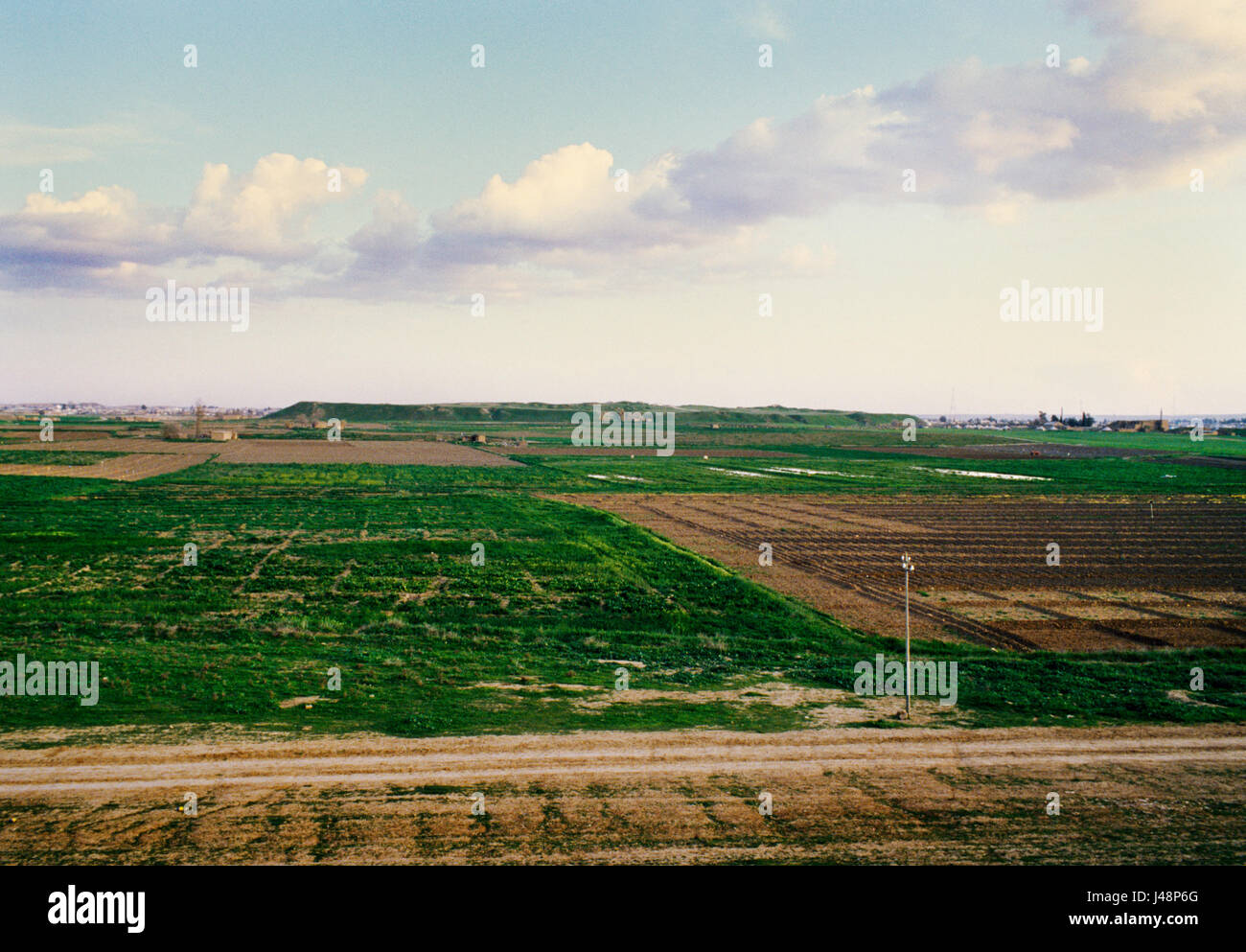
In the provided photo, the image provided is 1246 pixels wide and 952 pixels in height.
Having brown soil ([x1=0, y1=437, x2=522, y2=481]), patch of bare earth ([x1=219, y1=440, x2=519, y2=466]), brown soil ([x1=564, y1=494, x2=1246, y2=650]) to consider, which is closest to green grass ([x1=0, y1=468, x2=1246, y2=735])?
brown soil ([x1=564, y1=494, x2=1246, y2=650])

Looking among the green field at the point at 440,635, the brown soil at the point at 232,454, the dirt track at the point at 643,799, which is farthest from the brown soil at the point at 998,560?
the brown soil at the point at 232,454

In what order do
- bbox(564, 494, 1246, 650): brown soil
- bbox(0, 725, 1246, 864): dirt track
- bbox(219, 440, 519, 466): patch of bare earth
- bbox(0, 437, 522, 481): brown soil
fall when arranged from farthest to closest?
bbox(219, 440, 519, 466): patch of bare earth, bbox(0, 437, 522, 481): brown soil, bbox(564, 494, 1246, 650): brown soil, bbox(0, 725, 1246, 864): dirt track

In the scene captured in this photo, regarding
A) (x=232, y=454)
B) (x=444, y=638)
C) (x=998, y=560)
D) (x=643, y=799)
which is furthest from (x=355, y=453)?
(x=643, y=799)

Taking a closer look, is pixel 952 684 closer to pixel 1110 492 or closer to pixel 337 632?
pixel 337 632

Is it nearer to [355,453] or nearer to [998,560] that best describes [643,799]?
[998,560]

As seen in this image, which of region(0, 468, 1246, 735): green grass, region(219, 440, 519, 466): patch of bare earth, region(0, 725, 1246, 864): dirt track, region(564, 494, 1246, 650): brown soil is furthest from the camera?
region(219, 440, 519, 466): patch of bare earth

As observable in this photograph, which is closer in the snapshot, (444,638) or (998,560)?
(444,638)

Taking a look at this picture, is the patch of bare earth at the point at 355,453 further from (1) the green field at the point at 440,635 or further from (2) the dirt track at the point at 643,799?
(2) the dirt track at the point at 643,799

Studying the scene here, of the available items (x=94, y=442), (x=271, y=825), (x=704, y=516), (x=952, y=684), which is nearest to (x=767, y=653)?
(x=952, y=684)

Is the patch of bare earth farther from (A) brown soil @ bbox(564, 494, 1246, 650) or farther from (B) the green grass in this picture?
(B) the green grass
